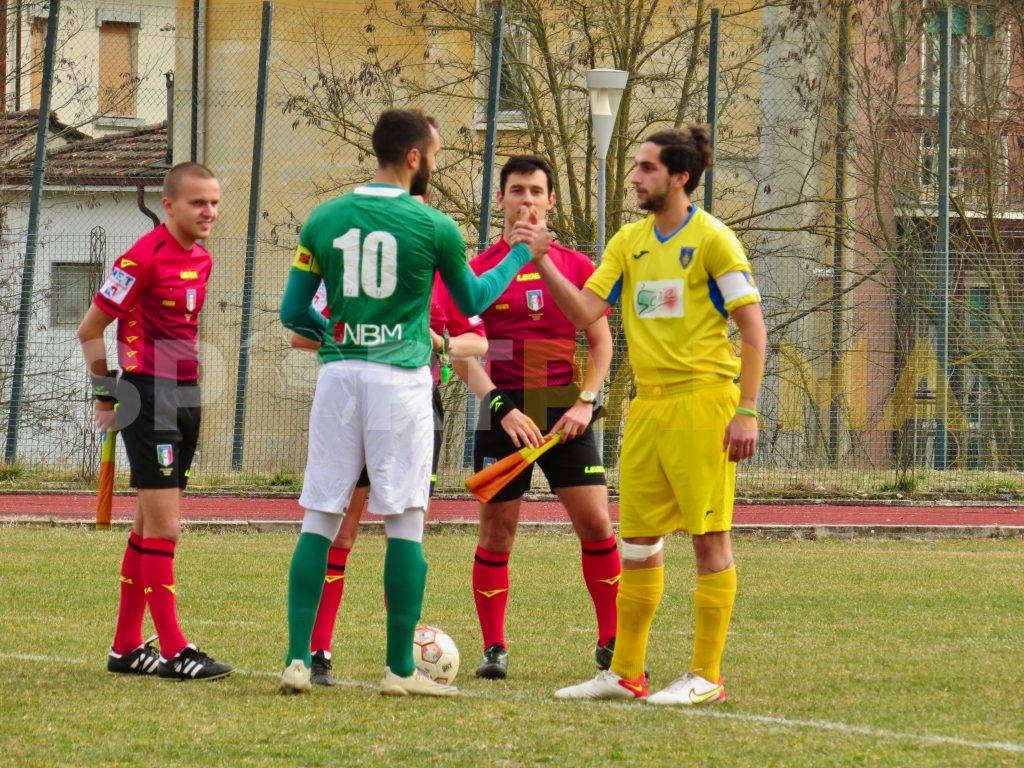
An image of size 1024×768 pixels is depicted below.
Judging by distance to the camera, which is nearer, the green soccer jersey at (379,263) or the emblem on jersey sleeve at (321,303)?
the green soccer jersey at (379,263)

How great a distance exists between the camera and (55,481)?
17.5 meters

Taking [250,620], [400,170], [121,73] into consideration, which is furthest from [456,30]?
[400,170]

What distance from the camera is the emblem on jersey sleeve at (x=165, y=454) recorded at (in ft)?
22.3

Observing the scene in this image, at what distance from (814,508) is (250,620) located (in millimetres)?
9940

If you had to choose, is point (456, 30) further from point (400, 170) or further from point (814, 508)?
point (400, 170)

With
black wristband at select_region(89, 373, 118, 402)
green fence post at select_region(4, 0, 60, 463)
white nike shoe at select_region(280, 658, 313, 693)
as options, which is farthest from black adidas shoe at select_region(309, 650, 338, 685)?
green fence post at select_region(4, 0, 60, 463)

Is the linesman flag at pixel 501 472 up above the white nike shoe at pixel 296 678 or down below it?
above

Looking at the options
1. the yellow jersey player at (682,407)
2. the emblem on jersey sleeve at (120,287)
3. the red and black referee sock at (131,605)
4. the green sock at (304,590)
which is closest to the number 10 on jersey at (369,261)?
the yellow jersey player at (682,407)

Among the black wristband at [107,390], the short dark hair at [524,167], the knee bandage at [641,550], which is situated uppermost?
the short dark hair at [524,167]

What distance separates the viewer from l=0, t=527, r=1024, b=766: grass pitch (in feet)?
16.9

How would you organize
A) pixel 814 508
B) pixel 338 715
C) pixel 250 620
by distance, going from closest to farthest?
1. pixel 338 715
2. pixel 250 620
3. pixel 814 508

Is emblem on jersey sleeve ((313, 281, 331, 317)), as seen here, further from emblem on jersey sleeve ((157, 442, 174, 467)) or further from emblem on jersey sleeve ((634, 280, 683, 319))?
emblem on jersey sleeve ((634, 280, 683, 319))

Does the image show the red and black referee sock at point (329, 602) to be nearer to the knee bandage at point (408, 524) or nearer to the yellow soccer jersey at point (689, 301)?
the knee bandage at point (408, 524)

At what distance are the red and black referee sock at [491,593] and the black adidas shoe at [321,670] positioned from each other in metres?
0.78
